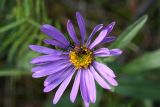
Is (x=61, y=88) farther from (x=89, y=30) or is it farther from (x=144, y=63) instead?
(x=89, y=30)

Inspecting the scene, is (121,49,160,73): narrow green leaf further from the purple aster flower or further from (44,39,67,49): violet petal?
(44,39,67,49): violet petal

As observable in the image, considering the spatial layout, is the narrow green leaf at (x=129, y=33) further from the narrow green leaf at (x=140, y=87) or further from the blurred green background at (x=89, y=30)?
the narrow green leaf at (x=140, y=87)

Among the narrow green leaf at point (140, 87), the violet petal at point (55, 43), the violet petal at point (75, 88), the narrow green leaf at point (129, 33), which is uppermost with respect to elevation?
the violet petal at point (55, 43)

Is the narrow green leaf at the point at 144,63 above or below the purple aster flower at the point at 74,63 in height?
below

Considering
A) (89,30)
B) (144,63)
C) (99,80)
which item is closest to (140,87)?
(144,63)

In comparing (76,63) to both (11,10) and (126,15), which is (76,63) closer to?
(11,10)

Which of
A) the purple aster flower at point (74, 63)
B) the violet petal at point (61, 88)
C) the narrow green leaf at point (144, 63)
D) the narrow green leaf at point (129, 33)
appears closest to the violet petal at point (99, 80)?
the purple aster flower at point (74, 63)

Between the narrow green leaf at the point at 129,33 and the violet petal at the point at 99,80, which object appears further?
the narrow green leaf at the point at 129,33
